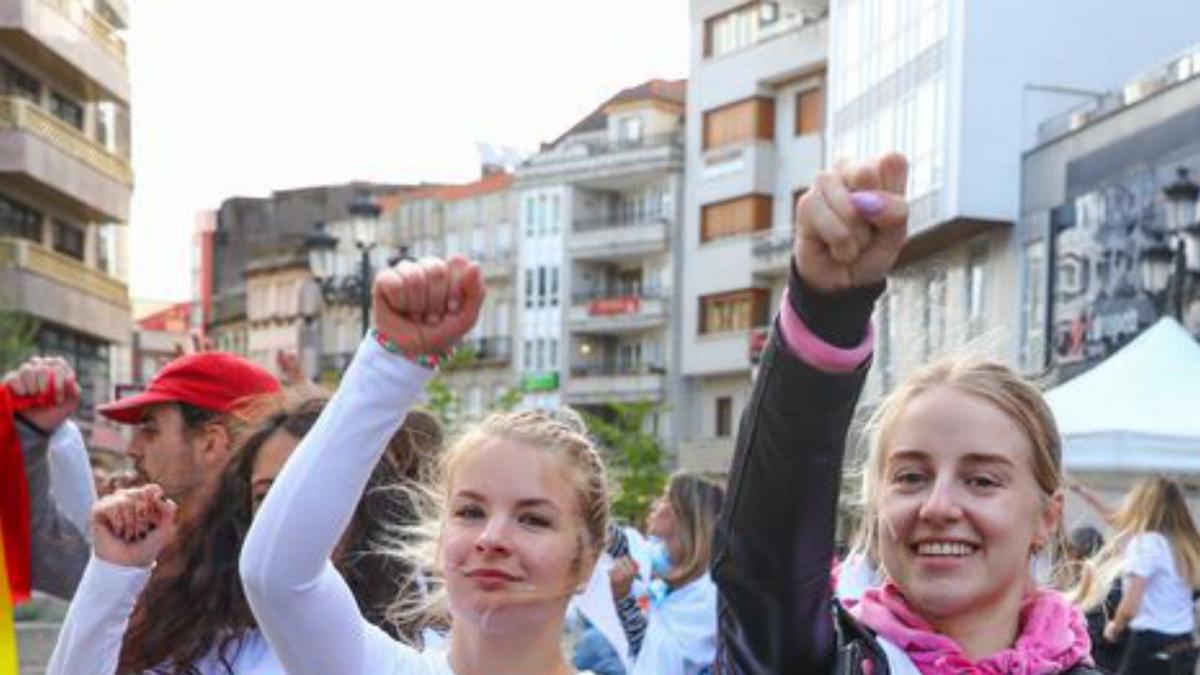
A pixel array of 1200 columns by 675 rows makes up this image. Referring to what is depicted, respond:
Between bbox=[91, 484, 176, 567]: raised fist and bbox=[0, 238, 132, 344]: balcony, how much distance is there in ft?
97.6

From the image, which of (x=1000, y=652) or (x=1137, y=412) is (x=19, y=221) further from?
(x=1000, y=652)

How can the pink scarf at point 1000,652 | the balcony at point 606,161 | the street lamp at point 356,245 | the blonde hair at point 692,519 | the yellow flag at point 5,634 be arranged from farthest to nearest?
the balcony at point 606,161
the street lamp at point 356,245
the blonde hair at point 692,519
the yellow flag at point 5,634
the pink scarf at point 1000,652

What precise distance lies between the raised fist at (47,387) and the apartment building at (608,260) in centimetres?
5408

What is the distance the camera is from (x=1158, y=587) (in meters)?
9.16

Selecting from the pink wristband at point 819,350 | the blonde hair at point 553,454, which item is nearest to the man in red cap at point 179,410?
the blonde hair at point 553,454

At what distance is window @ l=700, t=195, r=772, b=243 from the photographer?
53938 millimetres

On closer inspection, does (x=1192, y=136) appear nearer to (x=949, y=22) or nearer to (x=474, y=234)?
(x=949, y=22)

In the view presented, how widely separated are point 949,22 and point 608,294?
32.1 meters

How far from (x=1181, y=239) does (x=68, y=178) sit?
28061 mm

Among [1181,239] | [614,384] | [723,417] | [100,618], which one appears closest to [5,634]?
[100,618]

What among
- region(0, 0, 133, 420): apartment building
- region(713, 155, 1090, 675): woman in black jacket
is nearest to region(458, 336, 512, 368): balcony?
region(0, 0, 133, 420): apartment building

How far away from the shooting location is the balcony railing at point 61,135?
35.2 m

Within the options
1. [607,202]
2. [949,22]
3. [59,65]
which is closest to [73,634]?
[949,22]

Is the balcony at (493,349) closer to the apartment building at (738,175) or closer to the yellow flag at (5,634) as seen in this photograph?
the apartment building at (738,175)
